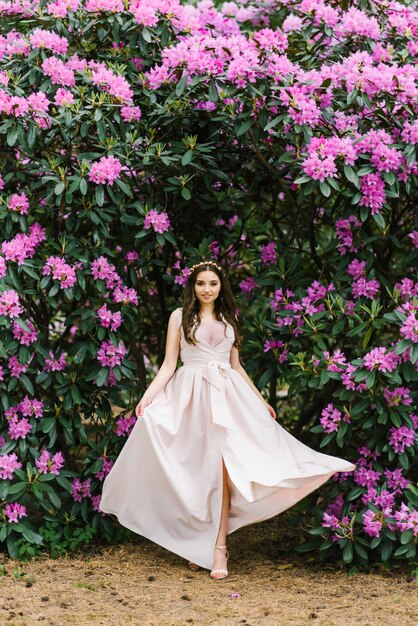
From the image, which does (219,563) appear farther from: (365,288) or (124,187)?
(124,187)

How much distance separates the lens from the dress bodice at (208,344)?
4.18 meters

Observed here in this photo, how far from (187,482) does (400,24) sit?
2548 millimetres

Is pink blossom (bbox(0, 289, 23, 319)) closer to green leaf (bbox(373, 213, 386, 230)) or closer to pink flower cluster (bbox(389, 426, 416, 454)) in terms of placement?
green leaf (bbox(373, 213, 386, 230))

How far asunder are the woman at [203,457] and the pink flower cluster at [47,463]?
26 cm

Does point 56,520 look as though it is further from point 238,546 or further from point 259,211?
point 259,211

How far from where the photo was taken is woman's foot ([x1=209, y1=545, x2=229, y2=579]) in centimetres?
397

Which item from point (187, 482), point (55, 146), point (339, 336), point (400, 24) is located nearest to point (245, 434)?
point (187, 482)

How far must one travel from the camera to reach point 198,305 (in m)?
4.28

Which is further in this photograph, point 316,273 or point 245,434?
point 316,273

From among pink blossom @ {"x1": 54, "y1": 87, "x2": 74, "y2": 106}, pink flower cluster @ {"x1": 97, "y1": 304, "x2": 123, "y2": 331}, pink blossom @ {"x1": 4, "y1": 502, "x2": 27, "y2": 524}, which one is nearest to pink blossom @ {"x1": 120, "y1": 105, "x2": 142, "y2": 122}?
pink blossom @ {"x1": 54, "y1": 87, "x2": 74, "y2": 106}

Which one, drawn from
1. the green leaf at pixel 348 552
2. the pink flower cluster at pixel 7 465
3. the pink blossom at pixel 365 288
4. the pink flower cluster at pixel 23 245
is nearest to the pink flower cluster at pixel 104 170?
the pink flower cluster at pixel 23 245

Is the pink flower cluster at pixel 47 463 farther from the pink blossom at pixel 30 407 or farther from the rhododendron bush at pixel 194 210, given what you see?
the pink blossom at pixel 30 407

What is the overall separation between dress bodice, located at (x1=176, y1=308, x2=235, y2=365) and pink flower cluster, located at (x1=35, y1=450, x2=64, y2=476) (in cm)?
79

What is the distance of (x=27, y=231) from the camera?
14.2 feet
